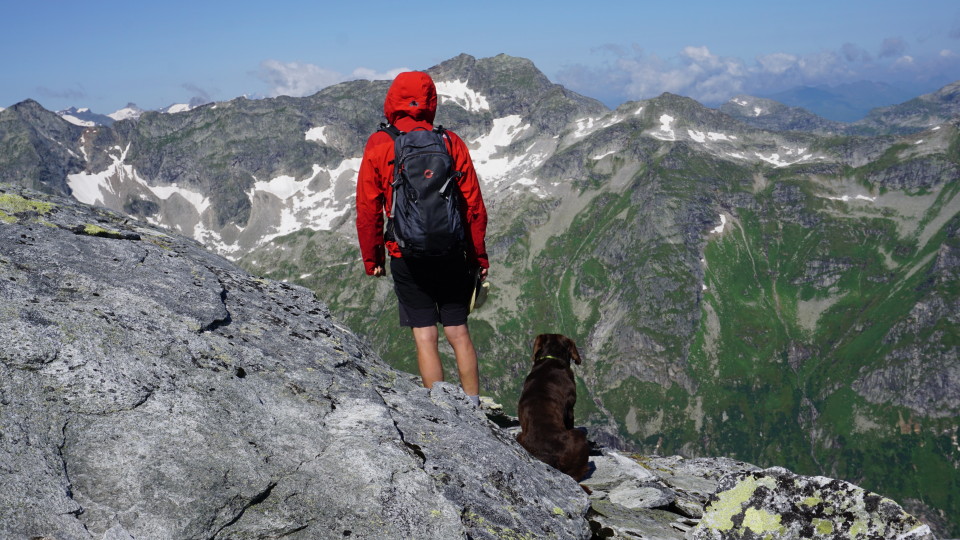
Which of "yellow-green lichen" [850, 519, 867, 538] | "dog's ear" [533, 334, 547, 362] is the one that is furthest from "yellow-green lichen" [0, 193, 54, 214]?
"yellow-green lichen" [850, 519, 867, 538]

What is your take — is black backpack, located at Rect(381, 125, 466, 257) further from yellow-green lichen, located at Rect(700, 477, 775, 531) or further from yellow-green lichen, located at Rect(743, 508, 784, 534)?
yellow-green lichen, located at Rect(743, 508, 784, 534)

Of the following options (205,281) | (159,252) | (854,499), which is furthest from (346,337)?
(854,499)

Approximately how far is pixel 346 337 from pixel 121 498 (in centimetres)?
616

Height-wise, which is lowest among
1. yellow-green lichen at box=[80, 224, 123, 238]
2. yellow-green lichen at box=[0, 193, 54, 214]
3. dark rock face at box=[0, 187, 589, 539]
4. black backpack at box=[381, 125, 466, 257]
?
dark rock face at box=[0, 187, 589, 539]

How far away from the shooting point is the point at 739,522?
8.01 m

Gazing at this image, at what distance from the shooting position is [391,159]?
10602 millimetres

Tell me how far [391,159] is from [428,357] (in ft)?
13.5

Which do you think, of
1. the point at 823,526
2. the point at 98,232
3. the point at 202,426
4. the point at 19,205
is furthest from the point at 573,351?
the point at 19,205

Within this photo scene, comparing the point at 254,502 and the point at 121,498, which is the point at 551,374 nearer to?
the point at 254,502

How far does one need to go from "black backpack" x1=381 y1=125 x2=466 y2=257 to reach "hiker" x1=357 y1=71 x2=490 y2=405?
23 mm

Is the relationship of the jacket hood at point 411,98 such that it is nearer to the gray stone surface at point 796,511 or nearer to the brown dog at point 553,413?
the brown dog at point 553,413

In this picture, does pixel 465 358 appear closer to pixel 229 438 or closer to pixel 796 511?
pixel 229 438

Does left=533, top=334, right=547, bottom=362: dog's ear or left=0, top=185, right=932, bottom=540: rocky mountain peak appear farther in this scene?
left=533, top=334, right=547, bottom=362: dog's ear

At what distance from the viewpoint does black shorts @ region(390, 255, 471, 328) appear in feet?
36.8
